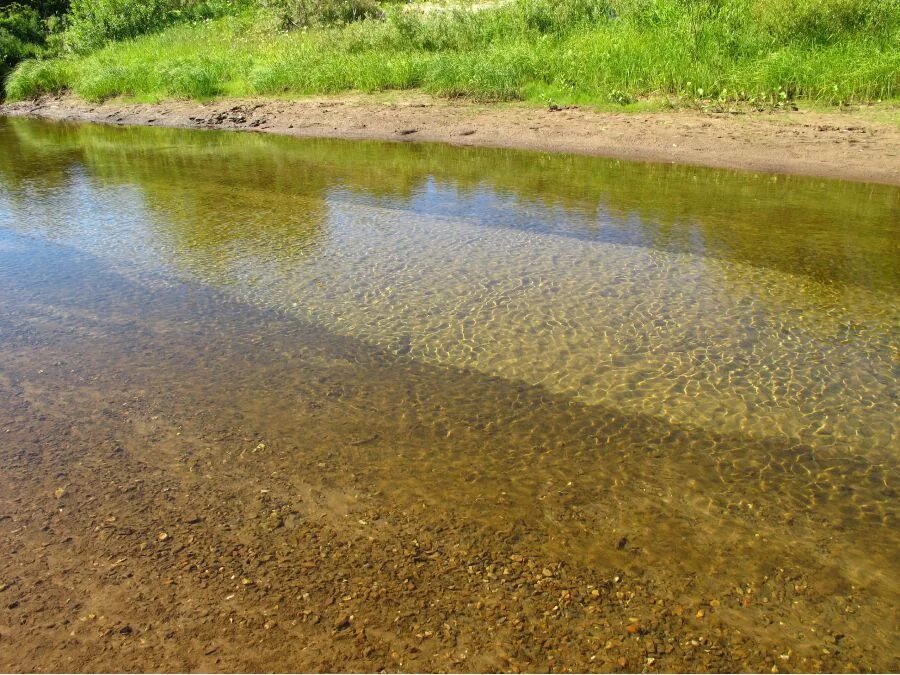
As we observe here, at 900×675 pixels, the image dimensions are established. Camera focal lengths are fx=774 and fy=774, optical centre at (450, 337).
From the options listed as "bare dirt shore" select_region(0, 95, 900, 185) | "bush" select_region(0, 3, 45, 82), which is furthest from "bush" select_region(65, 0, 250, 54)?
"bare dirt shore" select_region(0, 95, 900, 185)

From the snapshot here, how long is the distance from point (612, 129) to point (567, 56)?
2868 millimetres

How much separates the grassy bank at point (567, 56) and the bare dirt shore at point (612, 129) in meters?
0.63

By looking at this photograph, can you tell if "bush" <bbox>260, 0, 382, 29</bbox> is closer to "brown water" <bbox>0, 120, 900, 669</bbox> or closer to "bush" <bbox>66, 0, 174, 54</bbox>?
"bush" <bbox>66, 0, 174, 54</bbox>

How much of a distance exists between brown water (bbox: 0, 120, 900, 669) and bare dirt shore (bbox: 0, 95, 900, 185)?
882 mm

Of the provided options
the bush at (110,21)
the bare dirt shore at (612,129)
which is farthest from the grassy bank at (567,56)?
the bush at (110,21)

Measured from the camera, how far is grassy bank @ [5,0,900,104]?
42.4 feet

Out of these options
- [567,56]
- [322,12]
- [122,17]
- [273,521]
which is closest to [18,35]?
[122,17]

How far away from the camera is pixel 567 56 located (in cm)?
1495

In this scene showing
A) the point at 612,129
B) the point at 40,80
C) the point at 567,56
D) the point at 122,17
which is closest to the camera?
the point at 612,129

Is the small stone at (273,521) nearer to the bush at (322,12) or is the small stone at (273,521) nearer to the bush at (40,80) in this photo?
the bush at (322,12)

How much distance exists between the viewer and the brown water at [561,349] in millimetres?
3650

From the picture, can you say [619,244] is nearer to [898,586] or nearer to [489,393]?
[489,393]

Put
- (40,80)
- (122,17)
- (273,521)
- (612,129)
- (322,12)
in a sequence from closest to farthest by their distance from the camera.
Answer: (273,521) → (612,129) → (322,12) → (40,80) → (122,17)

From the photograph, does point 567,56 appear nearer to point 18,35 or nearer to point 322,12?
point 322,12
